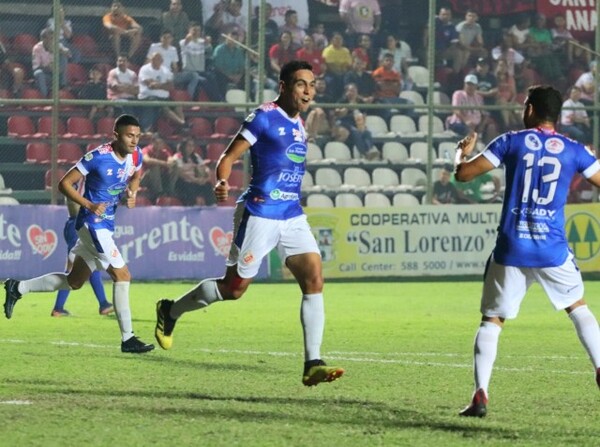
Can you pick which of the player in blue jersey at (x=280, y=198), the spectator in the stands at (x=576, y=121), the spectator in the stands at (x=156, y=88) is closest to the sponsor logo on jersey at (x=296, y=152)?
the player in blue jersey at (x=280, y=198)

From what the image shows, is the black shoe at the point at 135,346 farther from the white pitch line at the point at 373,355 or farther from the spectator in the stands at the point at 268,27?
the spectator in the stands at the point at 268,27

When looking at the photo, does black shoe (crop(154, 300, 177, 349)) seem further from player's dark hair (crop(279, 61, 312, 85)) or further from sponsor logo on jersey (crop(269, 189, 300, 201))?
player's dark hair (crop(279, 61, 312, 85))

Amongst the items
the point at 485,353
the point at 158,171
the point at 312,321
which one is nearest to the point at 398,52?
the point at 158,171

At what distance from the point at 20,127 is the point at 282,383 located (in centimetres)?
1325

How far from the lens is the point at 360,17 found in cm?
2425

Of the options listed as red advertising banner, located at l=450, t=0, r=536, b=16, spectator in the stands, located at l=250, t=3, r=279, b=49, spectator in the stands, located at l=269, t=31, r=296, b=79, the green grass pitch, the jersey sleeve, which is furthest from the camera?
red advertising banner, located at l=450, t=0, r=536, b=16

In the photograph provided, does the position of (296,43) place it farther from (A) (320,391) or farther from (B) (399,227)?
(A) (320,391)

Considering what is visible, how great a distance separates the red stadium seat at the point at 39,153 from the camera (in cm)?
2194

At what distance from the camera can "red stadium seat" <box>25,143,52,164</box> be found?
21.9 metres

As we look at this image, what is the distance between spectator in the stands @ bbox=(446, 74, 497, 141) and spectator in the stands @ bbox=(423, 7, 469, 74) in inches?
13.2

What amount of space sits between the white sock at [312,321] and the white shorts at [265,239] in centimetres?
35

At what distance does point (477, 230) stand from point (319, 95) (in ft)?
11.7

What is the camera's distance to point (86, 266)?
12867mm

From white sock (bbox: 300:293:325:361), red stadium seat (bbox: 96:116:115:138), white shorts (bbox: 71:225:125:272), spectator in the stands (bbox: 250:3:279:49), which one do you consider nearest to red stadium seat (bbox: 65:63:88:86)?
red stadium seat (bbox: 96:116:115:138)
